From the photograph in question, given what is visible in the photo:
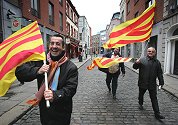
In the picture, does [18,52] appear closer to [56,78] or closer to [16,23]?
[56,78]

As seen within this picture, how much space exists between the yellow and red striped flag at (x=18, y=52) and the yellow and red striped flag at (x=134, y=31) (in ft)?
7.84

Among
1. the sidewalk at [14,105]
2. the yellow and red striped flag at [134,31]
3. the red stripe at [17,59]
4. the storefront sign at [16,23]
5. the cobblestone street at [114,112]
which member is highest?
the storefront sign at [16,23]

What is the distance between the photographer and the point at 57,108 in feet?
7.86

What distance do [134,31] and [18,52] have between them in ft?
10.1

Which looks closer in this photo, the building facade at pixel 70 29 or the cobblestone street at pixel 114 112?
the cobblestone street at pixel 114 112

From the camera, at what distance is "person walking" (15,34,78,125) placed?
2.30 m

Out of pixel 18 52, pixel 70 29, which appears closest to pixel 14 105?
pixel 18 52

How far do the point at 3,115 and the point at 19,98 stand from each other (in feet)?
5.49

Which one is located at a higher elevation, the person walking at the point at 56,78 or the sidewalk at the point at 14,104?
the person walking at the point at 56,78

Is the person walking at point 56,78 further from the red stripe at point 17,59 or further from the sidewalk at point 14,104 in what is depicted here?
the sidewalk at point 14,104

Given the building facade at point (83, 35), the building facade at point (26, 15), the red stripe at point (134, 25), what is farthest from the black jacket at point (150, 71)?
the building facade at point (83, 35)

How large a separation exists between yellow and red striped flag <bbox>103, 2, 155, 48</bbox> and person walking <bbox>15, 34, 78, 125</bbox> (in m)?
2.37

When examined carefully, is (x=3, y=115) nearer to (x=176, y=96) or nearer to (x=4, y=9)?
(x=176, y=96)

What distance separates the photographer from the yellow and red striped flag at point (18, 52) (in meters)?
2.39
